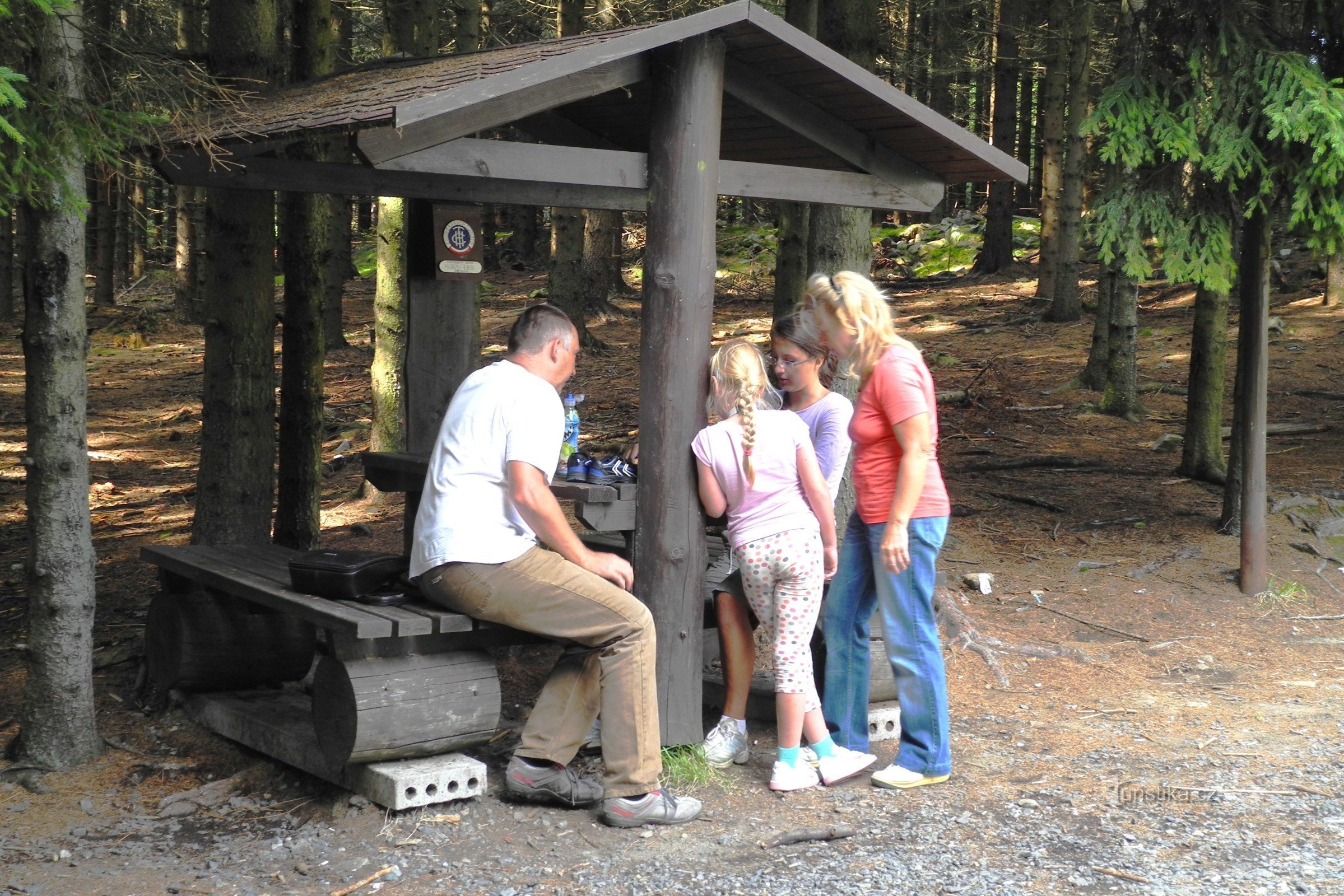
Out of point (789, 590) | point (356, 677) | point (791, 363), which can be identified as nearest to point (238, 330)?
point (356, 677)

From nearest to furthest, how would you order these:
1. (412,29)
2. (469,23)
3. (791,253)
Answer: (791,253) < (469,23) < (412,29)

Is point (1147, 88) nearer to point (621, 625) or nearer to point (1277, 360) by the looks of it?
point (621, 625)

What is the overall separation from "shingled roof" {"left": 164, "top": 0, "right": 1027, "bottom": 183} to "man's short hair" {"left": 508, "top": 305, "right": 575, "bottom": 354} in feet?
2.58

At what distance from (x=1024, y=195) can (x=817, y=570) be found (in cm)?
2778

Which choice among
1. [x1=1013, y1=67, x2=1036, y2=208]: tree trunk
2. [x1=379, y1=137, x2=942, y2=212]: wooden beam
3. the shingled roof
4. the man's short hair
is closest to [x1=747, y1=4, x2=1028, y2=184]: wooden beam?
the shingled roof

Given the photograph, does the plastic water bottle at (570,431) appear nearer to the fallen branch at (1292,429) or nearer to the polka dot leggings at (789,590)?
the polka dot leggings at (789,590)

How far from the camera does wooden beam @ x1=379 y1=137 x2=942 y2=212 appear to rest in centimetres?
466

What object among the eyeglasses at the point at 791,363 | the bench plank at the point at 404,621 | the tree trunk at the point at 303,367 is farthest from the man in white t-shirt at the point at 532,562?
the tree trunk at the point at 303,367

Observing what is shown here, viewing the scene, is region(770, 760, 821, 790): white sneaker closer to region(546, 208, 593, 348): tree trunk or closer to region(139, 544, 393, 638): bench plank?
region(139, 544, 393, 638): bench plank

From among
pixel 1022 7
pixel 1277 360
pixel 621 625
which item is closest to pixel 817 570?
pixel 621 625

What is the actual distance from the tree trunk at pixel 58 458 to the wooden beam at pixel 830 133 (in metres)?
2.78

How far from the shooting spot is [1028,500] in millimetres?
9922

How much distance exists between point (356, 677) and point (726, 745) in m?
1.60

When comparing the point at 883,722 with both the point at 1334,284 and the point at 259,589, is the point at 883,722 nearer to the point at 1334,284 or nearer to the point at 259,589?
the point at 259,589
